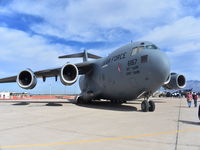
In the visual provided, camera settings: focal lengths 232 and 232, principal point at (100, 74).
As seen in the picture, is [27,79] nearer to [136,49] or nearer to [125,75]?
[125,75]

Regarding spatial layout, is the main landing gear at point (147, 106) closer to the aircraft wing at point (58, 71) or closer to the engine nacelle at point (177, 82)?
the aircraft wing at point (58, 71)

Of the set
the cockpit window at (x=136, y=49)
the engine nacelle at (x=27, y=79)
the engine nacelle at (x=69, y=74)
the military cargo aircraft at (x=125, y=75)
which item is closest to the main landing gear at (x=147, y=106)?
the military cargo aircraft at (x=125, y=75)

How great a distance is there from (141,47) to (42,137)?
919 cm

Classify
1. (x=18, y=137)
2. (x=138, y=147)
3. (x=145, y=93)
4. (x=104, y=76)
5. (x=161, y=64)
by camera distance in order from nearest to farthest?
(x=138, y=147)
(x=18, y=137)
(x=161, y=64)
(x=145, y=93)
(x=104, y=76)

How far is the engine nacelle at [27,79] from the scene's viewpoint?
18672 millimetres

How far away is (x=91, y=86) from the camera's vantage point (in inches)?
792

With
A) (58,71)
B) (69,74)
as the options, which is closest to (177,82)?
(69,74)

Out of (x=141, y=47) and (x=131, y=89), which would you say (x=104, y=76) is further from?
(x=141, y=47)

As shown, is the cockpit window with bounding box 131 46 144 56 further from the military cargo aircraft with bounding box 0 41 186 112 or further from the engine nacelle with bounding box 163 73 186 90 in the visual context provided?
the engine nacelle with bounding box 163 73 186 90

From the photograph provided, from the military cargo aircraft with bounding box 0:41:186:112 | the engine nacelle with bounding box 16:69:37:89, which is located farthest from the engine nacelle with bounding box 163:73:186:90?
the engine nacelle with bounding box 16:69:37:89

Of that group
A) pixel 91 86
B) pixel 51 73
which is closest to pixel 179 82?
pixel 91 86

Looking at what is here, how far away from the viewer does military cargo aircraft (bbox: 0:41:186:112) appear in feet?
41.8

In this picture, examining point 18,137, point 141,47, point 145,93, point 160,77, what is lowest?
point 18,137

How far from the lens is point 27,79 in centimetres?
1958
